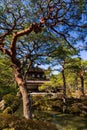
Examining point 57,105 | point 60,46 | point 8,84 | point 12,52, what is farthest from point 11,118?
point 8,84

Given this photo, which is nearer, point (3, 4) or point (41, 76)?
point (3, 4)

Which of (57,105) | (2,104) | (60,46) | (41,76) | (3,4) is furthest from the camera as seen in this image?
(41,76)

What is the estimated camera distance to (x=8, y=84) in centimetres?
2462

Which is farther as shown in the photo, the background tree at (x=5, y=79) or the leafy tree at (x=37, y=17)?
the background tree at (x=5, y=79)

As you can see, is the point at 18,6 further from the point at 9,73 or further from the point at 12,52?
the point at 9,73

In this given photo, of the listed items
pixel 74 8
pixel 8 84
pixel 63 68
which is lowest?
pixel 8 84

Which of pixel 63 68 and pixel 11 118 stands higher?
pixel 63 68

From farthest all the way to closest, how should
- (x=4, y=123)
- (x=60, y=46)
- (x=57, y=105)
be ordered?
(x=57, y=105)
(x=60, y=46)
(x=4, y=123)

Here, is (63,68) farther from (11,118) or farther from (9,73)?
(11,118)

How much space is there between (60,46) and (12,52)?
6363 mm

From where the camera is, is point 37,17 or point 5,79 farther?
point 5,79

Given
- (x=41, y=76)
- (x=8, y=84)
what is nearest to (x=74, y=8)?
(x=8, y=84)

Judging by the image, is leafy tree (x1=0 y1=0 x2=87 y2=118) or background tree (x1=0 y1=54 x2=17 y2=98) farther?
background tree (x1=0 y1=54 x2=17 y2=98)

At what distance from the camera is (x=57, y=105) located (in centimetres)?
2259
